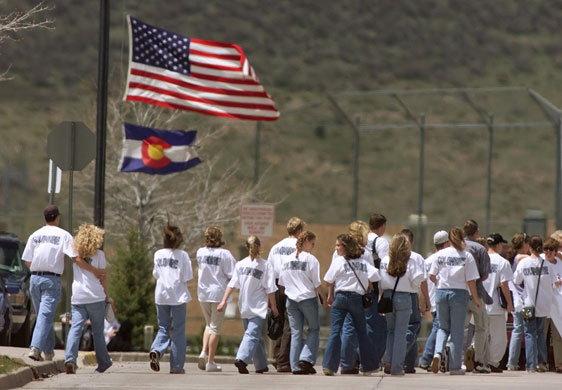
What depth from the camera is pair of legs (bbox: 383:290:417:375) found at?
16.7 m

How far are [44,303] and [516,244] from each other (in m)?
6.89

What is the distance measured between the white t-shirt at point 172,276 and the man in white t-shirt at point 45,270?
3.59ft

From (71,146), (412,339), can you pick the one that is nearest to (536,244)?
(412,339)

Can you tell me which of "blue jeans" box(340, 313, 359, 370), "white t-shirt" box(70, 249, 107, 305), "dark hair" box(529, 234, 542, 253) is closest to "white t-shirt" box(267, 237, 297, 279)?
"blue jeans" box(340, 313, 359, 370)

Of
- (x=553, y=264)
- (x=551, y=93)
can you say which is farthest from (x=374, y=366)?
(x=551, y=93)

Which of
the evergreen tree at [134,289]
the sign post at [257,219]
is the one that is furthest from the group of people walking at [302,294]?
the evergreen tree at [134,289]

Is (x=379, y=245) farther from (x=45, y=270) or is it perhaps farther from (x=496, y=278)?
(x=45, y=270)

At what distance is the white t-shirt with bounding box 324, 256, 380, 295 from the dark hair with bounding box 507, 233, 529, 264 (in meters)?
3.51

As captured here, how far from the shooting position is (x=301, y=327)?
55.2ft

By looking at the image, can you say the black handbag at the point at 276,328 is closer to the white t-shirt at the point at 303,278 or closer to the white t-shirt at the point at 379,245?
the white t-shirt at the point at 303,278

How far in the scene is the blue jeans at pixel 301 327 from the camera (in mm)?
16594

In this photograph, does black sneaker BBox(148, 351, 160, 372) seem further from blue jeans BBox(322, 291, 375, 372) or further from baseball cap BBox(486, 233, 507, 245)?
baseball cap BBox(486, 233, 507, 245)

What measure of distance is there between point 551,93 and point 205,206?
68.9 metres

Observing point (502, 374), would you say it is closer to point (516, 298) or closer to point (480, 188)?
point (516, 298)
